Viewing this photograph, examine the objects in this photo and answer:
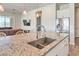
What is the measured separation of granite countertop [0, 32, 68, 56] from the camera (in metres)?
1.14

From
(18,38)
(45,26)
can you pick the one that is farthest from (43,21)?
(18,38)

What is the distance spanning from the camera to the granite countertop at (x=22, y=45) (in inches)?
45.0

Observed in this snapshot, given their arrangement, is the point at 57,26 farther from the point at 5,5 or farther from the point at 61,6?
the point at 5,5

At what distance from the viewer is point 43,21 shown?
150 cm

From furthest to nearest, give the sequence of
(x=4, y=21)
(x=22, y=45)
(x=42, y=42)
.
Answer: (x=42, y=42) → (x=4, y=21) → (x=22, y=45)

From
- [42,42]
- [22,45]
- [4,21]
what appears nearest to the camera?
[22,45]

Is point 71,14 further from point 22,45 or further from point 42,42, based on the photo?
point 22,45

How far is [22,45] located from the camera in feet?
4.08

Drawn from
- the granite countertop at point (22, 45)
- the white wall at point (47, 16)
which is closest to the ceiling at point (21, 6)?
the white wall at point (47, 16)

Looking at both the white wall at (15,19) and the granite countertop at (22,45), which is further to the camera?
the white wall at (15,19)

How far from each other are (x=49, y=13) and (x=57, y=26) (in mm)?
221

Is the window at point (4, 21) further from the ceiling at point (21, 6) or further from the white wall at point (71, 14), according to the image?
the white wall at point (71, 14)

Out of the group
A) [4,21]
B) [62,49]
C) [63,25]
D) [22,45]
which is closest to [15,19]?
[4,21]

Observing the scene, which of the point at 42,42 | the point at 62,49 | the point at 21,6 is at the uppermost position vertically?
the point at 21,6
